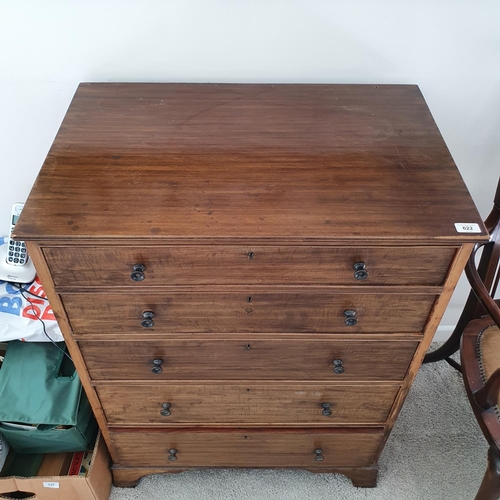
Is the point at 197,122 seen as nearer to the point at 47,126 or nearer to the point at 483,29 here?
the point at 47,126

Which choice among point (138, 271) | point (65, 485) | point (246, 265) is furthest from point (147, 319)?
point (65, 485)

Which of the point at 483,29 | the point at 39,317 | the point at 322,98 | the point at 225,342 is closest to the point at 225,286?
the point at 225,342

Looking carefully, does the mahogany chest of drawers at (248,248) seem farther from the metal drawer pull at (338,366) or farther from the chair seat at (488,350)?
the chair seat at (488,350)

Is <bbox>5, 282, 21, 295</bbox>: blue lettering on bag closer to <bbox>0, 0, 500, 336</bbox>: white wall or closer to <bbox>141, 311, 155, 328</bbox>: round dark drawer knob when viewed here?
<bbox>0, 0, 500, 336</bbox>: white wall

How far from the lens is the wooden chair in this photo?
1213mm

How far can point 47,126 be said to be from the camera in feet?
4.64

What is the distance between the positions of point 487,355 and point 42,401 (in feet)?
4.12

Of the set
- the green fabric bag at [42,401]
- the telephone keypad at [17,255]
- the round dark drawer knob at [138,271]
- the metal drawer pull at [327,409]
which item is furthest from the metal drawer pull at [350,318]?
the telephone keypad at [17,255]

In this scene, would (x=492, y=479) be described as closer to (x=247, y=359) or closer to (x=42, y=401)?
(x=247, y=359)

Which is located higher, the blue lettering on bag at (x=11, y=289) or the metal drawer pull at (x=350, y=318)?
the metal drawer pull at (x=350, y=318)

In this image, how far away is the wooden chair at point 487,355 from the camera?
3.98 ft

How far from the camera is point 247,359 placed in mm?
1248

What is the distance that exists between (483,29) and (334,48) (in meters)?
0.38

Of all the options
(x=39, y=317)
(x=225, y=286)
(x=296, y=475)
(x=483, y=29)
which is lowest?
(x=296, y=475)
